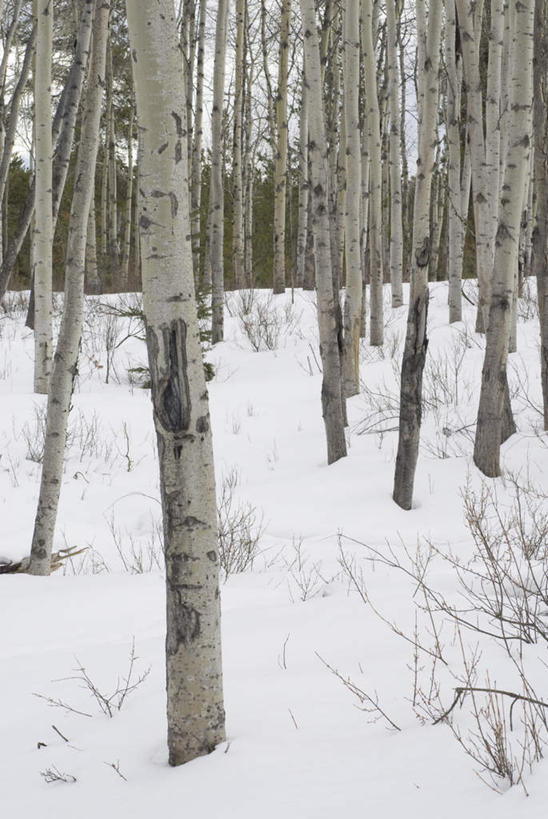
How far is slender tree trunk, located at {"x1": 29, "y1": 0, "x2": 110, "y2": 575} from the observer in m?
3.20

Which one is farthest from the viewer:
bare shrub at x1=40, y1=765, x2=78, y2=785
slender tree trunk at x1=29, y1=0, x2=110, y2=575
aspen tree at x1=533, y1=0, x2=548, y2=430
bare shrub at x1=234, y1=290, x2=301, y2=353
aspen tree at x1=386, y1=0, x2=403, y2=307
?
bare shrub at x1=234, y1=290, x2=301, y2=353

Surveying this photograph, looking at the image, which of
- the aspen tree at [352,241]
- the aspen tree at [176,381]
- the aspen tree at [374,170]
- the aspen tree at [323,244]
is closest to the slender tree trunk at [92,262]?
the aspen tree at [374,170]

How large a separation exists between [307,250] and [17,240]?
6.22m

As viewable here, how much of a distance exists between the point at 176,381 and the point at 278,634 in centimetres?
135

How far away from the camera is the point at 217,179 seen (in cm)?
1004

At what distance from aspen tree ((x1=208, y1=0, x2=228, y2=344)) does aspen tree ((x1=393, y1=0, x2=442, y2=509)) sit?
17.6ft

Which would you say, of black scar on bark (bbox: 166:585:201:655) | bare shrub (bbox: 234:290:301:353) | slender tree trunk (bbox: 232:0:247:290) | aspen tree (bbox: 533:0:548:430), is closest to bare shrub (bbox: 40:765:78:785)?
black scar on bark (bbox: 166:585:201:655)

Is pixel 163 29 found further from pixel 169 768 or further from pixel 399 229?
pixel 399 229

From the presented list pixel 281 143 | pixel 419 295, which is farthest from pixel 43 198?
pixel 281 143

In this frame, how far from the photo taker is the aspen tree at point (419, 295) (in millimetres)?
4434

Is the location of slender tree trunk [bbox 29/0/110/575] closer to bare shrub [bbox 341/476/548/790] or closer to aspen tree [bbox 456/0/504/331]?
bare shrub [bbox 341/476/548/790]

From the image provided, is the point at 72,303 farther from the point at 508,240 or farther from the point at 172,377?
the point at 508,240

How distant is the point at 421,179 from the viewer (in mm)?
4727

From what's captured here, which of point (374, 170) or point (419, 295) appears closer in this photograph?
point (419, 295)
